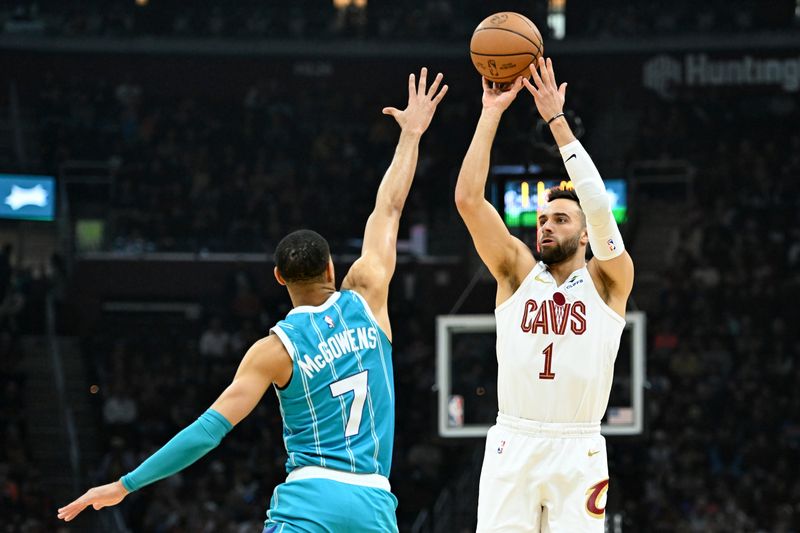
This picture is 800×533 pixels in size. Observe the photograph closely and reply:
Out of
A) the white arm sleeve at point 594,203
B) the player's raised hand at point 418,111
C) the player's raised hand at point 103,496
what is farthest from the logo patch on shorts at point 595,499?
the player's raised hand at point 103,496

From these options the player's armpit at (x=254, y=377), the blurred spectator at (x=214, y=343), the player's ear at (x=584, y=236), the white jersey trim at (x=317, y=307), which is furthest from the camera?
the blurred spectator at (x=214, y=343)

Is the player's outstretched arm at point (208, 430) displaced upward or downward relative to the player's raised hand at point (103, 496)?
upward

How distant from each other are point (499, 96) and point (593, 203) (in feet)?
2.65

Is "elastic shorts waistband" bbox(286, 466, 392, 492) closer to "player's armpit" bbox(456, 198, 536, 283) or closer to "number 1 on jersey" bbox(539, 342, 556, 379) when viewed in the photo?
"number 1 on jersey" bbox(539, 342, 556, 379)

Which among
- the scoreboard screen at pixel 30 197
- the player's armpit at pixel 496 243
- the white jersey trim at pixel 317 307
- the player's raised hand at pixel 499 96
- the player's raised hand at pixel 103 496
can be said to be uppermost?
the scoreboard screen at pixel 30 197

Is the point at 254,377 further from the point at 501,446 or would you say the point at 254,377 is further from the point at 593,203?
the point at 593,203

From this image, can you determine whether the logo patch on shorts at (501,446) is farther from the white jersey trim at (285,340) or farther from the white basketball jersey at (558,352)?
the white jersey trim at (285,340)

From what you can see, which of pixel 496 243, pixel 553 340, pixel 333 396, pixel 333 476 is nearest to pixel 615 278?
pixel 553 340

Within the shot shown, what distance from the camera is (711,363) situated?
777 inches

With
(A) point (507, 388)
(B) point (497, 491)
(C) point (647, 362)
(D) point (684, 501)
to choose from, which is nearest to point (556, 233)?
(A) point (507, 388)

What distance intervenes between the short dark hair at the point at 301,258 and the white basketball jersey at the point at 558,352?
112 centimetres

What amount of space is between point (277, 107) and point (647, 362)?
9.01 meters

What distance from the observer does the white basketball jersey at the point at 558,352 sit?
539 cm

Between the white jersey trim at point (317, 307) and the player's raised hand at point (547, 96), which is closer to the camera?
the white jersey trim at point (317, 307)
